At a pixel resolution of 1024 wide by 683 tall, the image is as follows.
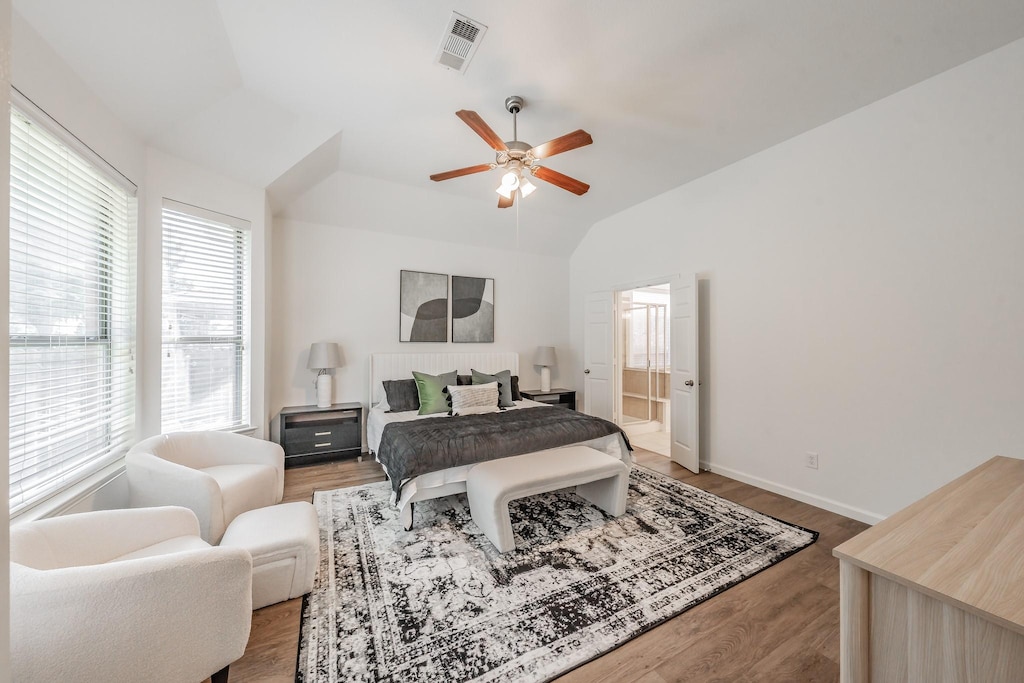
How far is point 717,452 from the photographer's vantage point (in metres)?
3.54

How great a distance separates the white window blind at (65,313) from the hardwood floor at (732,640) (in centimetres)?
118

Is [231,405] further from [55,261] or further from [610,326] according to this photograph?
[610,326]

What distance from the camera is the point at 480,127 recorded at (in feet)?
7.02

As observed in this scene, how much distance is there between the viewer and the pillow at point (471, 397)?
12.4ft

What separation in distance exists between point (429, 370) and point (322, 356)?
1210mm

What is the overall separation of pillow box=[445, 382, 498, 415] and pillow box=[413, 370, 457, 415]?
10 cm

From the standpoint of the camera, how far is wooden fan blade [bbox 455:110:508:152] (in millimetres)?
2029

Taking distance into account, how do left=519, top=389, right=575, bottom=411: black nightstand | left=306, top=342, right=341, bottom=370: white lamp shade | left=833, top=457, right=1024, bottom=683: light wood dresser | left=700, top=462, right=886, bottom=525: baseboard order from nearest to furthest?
left=833, top=457, right=1024, bottom=683: light wood dresser → left=700, top=462, right=886, bottom=525: baseboard → left=306, top=342, right=341, bottom=370: white lamp shade → left=519, top=389, right=575, bottom=411: black nightstand

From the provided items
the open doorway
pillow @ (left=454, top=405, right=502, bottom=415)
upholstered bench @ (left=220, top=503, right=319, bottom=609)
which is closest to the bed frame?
upholstered bench @ (left=220, top=503, right=319, bottom=609)

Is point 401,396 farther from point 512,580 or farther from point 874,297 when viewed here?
point 874,297

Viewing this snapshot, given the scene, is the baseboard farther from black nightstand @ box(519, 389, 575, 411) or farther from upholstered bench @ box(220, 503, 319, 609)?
upholstered bench @ box(220, 503, 319, 609)

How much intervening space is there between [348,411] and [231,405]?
1050 mm

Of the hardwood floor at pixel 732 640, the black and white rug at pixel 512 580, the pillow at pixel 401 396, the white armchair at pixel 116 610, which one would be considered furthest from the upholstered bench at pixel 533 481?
the pillow at pixel 401 396

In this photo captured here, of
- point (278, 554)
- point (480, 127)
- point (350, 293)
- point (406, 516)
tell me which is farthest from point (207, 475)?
point (350, 293)
